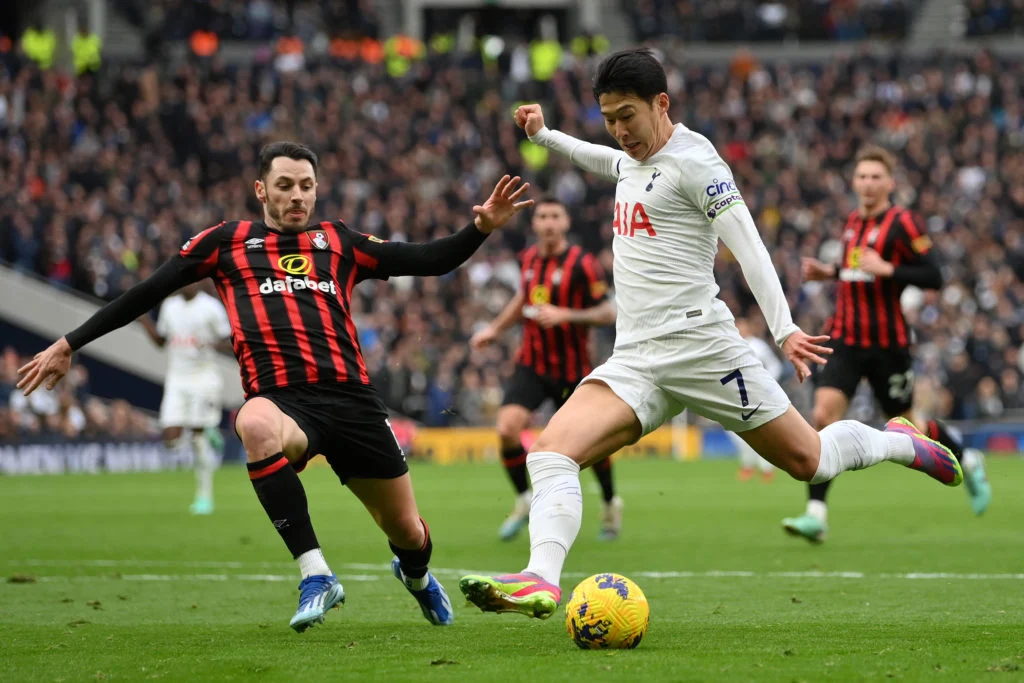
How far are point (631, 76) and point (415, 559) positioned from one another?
251 centimetres

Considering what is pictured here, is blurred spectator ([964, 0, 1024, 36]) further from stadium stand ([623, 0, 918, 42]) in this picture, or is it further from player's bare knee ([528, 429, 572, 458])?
player's bare knee ([528, 429, 572, 458])

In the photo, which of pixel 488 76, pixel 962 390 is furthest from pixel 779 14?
pixel 962 390

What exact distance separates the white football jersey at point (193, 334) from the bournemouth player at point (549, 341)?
16.6 ft

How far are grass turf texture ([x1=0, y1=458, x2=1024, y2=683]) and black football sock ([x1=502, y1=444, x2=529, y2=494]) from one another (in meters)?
0.60

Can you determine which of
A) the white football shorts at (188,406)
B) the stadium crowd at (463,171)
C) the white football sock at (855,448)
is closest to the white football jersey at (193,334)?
the white football shorts at (188,406)

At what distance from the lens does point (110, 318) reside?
6855 mm

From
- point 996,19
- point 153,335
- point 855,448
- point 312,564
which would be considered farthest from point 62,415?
point 996,19

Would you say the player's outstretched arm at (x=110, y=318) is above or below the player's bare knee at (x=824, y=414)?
above

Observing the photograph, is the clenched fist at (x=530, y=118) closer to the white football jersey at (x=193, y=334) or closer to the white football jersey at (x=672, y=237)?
the white football jersey at (x=672, y=237)

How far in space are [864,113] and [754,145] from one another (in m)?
2.85

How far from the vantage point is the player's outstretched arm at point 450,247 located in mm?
7027

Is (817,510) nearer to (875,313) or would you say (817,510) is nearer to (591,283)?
(875,313)

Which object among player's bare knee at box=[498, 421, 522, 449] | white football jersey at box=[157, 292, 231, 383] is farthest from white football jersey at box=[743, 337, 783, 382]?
player's bare knee at box=[498, 421, 522, 449]

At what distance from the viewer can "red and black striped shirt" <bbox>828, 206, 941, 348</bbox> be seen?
11.0 metres
